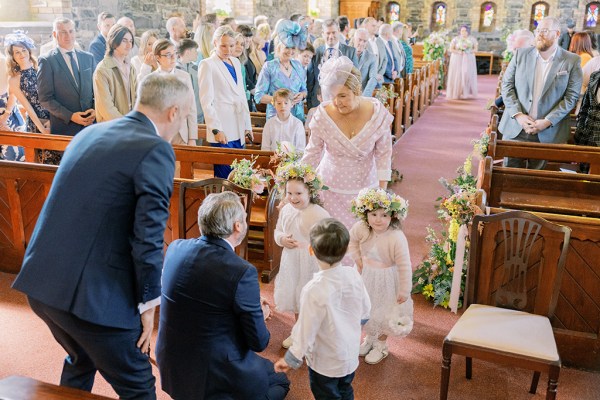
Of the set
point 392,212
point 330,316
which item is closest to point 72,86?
point 392,212

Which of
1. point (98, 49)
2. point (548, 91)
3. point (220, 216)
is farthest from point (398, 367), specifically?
point (98, 49)

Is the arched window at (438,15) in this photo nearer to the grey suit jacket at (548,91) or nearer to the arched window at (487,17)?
the arched window at (487,17)

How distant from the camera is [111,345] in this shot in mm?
2340

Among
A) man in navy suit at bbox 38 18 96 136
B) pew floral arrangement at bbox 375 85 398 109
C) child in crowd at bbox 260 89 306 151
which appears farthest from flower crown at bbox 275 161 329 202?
pew floral arrangement at bbox 375 85 398 109

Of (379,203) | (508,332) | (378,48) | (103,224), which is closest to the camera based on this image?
(103,224)

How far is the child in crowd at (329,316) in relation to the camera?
2589mm

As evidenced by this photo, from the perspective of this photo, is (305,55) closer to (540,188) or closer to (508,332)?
(540,188)

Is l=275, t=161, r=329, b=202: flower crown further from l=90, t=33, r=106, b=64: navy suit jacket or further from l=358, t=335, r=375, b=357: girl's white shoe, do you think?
l=90, t=33, r=106, b=64: navy suit jacket

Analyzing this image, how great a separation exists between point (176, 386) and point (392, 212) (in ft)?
4.87

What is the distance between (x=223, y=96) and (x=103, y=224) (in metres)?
3.47

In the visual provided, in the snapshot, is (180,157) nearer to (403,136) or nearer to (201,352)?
(201,352)

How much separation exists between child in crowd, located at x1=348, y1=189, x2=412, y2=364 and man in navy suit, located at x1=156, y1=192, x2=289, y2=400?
0.97 meters

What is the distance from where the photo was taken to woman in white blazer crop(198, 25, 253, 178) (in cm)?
534

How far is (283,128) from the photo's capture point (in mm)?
5457
